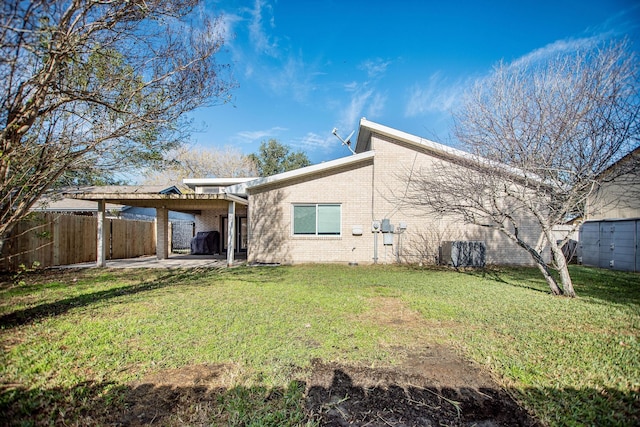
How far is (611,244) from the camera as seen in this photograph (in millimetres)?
11797

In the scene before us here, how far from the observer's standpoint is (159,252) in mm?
13109

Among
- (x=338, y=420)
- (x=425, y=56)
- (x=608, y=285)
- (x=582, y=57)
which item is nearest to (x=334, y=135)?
(x=425, y=56)

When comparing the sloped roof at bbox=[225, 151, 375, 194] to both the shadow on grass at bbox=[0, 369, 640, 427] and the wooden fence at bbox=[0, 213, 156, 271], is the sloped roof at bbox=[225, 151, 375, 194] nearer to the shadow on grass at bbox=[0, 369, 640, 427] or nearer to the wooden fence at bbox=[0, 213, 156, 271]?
the wooden fence at bbox=[0, 213, 156, 271]

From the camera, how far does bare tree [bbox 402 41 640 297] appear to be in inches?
229

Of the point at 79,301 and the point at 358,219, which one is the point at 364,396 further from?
the point at 358,219

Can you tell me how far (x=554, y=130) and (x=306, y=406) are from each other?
22.8ft

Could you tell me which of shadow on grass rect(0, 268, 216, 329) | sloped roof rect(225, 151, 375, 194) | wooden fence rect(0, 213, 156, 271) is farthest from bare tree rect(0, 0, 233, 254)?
sloped roof rect(225, 151, 375, 194)

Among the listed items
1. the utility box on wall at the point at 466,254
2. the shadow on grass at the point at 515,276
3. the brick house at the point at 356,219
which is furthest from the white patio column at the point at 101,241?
the shadow on grass at the point at 515,276

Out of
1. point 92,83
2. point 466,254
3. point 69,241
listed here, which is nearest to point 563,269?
point 466,254

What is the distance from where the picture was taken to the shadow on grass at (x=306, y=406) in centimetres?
233

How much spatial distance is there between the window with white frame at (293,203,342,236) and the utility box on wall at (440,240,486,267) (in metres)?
4.13

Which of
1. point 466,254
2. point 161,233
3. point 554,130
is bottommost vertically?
point 466,254

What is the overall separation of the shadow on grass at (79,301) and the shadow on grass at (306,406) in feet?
8.92

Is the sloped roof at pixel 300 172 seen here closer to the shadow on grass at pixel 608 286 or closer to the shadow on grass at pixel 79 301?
the shadow on grass at pixel 79 301
